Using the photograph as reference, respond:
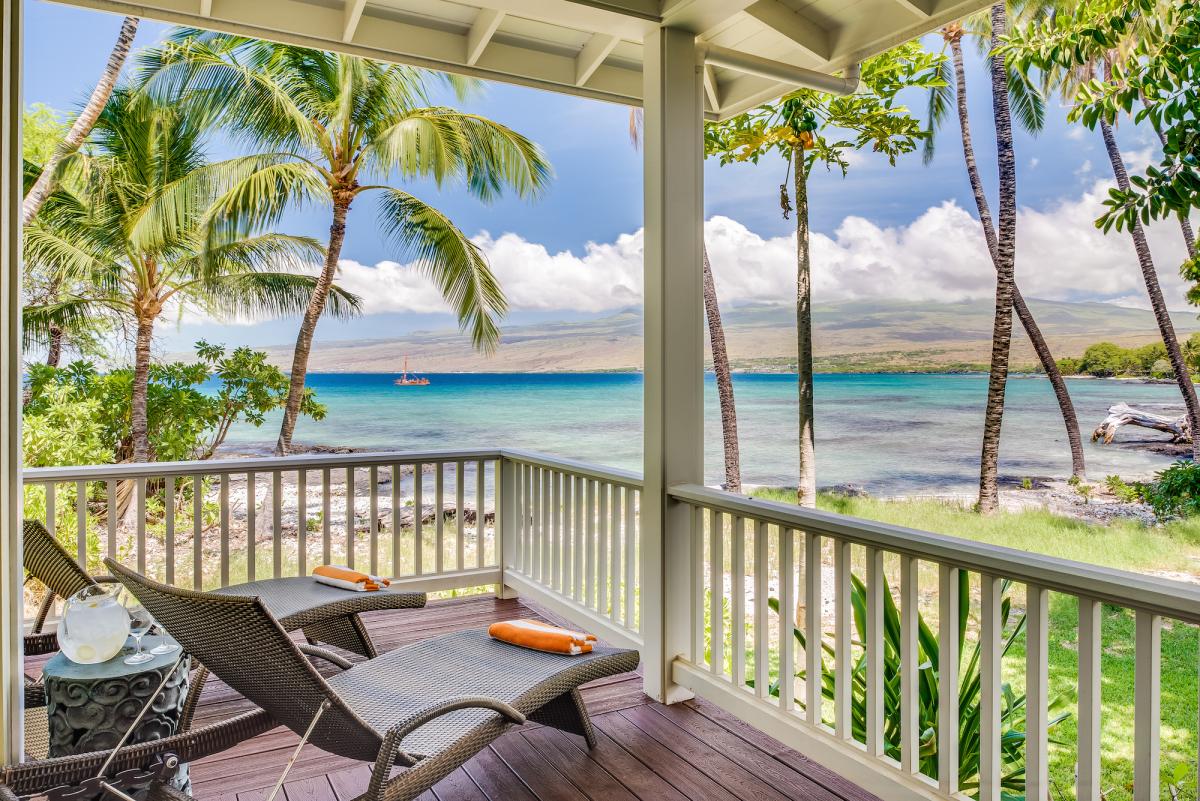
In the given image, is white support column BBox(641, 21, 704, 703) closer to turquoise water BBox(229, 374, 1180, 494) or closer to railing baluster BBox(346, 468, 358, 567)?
railing baluster BBox(346, 468, 358, 567)

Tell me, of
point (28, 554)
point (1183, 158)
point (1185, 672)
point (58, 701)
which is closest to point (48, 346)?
point (28, 554)

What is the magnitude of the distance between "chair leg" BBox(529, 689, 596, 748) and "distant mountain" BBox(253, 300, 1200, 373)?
12502 mm

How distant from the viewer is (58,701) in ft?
6.25

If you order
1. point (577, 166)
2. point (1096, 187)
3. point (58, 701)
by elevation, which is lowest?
point (58, 701)

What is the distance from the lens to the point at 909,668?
2.22 metres

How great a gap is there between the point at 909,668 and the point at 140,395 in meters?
11.9

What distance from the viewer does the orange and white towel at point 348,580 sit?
323cm

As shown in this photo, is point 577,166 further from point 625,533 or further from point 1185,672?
point 625,533

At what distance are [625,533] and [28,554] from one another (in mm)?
2279

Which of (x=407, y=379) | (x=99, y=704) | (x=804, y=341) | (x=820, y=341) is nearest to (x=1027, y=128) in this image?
(x=820, y=341)

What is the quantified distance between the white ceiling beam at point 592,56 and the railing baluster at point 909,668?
91.4 inches

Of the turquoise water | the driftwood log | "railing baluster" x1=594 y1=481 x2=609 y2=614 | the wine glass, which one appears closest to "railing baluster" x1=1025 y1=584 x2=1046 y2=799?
"railing baluster" x1=594 y1=481 x2=609 y2=614

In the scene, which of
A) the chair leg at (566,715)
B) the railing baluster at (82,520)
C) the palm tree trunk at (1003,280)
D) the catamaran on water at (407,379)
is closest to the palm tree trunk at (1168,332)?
the palm tree trunk at (1003,280)

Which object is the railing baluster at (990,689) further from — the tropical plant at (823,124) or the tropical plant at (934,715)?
the tropical plant at (823,124)
